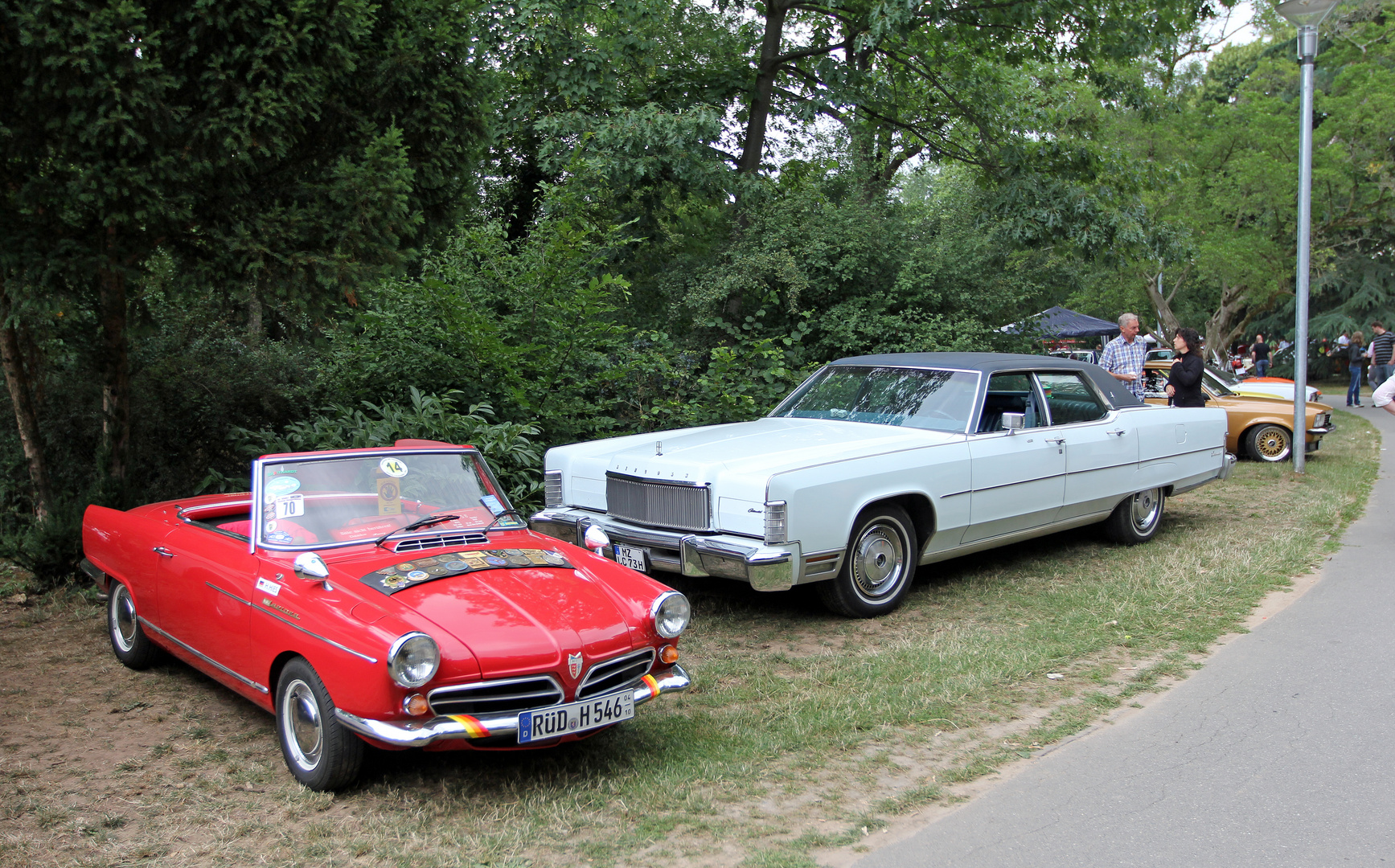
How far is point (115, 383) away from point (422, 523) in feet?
14.6

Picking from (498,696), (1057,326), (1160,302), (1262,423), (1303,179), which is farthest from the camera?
(1160,302)

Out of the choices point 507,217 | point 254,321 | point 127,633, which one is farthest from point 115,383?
point 507,217

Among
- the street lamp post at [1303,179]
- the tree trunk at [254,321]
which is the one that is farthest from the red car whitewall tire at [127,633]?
the street lamp post at [1303,179]

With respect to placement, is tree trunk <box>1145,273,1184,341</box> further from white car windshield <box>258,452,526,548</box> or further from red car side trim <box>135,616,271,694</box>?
red car side trim <box>135,616,271,694</box>

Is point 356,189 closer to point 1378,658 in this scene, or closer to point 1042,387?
point 1042,387

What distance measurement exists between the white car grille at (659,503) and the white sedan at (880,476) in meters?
0.01

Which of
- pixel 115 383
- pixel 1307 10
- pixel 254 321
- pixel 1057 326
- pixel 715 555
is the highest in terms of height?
pixel 1307 10

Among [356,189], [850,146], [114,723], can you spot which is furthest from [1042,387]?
[850,146]

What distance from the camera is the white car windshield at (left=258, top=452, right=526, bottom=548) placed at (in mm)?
4520

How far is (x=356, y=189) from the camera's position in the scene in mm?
6574

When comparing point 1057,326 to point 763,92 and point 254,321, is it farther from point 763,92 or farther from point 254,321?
point 254,321

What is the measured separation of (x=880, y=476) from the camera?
609cm

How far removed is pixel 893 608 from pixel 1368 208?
30739 millimetres

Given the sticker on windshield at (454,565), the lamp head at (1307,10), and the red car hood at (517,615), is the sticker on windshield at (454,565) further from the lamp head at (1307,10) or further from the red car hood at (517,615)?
the lamp head at (1307,10)
